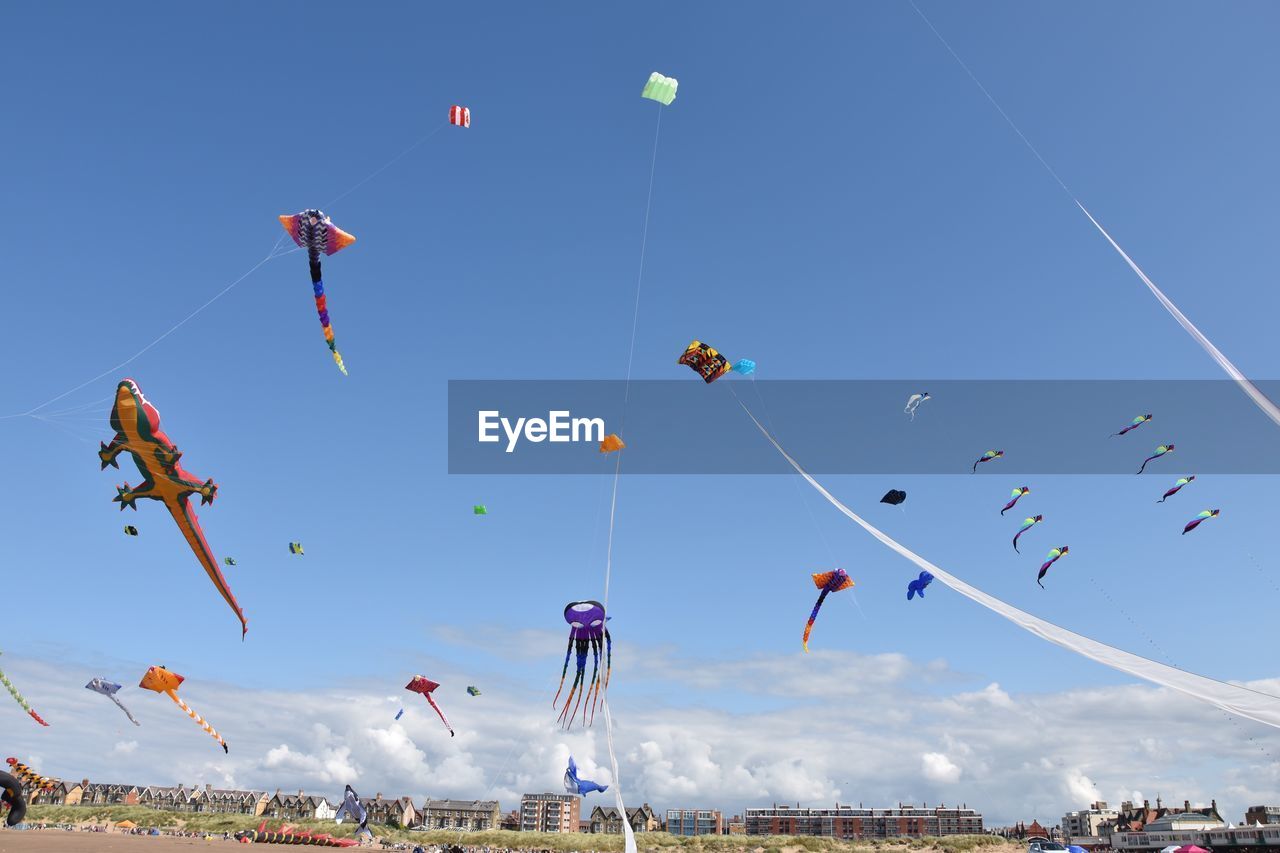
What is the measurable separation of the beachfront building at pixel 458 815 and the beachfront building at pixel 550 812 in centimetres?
1812

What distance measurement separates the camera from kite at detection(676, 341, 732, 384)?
81.1 feet

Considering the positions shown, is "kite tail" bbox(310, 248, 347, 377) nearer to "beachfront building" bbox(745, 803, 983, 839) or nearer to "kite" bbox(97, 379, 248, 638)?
"kite" bbox(97, 379, 248, 638)

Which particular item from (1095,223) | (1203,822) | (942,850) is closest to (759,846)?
(942,850)

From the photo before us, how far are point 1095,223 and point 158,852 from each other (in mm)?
42107

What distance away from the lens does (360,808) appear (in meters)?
38.6

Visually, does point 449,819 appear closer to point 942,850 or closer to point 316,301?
point 942,850

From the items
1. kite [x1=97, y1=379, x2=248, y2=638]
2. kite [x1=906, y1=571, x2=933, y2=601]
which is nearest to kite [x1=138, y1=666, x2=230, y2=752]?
kite [x1=97, y1=379, x2=248, y2=638]

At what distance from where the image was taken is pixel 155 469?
67.4 feet

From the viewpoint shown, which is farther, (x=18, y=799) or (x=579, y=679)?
(x=579, y=679)

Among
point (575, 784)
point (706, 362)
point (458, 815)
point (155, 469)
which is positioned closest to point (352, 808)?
point (575, 784)

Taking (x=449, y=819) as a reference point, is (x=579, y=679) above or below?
above

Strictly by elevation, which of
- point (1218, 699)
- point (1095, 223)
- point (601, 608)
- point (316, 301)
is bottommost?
point (1218, 699)

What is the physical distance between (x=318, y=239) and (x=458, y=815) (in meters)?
124

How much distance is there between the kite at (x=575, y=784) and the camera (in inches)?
1299
